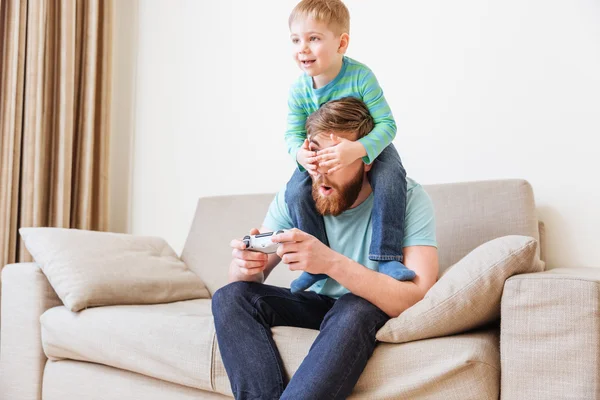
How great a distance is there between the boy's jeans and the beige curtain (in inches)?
65.7

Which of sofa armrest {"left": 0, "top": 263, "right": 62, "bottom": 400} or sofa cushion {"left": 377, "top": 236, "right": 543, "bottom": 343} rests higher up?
sofa cushion {"left": 377, "top": 236, "right": 543, "bottom": 343}

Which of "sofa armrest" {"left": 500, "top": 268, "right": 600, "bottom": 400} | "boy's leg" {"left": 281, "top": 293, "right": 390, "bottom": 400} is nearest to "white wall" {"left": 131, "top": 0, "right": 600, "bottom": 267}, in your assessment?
"sofa armrest" {"left": 500, "top": 268, "right": 600, "bottom": 400}

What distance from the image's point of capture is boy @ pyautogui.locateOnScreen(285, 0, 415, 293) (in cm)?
148

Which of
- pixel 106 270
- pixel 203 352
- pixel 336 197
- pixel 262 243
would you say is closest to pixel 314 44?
pixel 336 197

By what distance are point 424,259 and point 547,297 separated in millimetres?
349

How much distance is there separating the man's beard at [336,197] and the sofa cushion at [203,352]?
326mm

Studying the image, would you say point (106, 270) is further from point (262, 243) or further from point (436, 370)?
point (436, 370)

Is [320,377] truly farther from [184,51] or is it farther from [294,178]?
[184,51]

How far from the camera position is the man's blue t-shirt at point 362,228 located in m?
1.54

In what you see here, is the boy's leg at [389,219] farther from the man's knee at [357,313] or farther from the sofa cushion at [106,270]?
the sofa cushion at [106,270]

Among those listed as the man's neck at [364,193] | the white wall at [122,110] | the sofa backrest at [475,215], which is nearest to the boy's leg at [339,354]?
the man's neck at [364,193]

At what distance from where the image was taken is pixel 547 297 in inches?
46.8

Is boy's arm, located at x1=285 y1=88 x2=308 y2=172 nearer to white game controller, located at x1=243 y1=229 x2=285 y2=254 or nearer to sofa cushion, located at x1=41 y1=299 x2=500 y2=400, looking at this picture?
white game controller, located at x1=243 y1=229 x2=285 y2=254

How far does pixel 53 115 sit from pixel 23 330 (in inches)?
50.4
